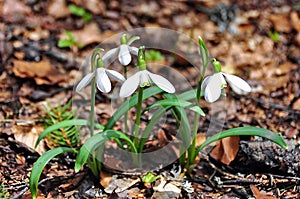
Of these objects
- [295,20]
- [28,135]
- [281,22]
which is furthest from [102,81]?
[295,20]

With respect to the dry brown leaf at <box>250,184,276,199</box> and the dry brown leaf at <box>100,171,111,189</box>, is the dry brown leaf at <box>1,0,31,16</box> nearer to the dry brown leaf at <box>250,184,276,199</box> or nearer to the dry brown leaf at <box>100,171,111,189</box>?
the dry brown leaf at <box>100,171,111,189</box>

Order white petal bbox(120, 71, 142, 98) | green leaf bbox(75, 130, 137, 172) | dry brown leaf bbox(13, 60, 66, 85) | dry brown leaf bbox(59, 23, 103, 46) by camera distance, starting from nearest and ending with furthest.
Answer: white petal bbox(120, 71, 142, 98), green leaf bbox(75, 130, 137, 172), dry brown leaf bbox(13, 60, 66, 85), dry brown leaf bbox(59, 23, 103, 46)


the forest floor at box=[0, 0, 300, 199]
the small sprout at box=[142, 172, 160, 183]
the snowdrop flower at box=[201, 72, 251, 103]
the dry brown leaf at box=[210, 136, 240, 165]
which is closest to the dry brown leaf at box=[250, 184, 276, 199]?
the forest floor at box=[0, 0, 300, 199]

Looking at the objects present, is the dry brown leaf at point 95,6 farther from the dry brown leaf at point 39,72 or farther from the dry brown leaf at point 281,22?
the dry brown leaf at point 281,22

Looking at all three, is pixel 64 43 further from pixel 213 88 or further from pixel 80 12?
pixel 213 88

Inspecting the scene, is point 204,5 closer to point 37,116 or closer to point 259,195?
point 37,116

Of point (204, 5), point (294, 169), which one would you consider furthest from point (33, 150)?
point (204, 5)
